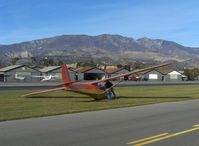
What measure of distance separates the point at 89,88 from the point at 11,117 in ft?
40.3

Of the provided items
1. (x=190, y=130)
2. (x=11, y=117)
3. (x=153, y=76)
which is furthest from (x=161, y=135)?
(x=153, y=76)

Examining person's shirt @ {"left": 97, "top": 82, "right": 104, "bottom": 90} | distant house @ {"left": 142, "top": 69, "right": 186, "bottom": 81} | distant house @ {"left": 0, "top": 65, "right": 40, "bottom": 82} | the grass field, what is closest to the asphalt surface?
the grass field

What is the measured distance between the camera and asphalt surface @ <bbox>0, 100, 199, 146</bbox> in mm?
10180

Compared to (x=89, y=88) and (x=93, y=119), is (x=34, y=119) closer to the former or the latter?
(x=93, y=119)

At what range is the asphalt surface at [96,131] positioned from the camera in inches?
401

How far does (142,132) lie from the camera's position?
11977 mm

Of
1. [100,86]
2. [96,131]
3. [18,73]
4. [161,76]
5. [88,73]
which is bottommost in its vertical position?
[96,131]

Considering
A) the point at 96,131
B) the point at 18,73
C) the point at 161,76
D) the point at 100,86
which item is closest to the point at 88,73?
the point at 18,73

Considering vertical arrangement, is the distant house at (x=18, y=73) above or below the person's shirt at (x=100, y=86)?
above

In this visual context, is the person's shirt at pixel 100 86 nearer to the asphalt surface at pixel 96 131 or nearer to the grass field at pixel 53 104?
the grass field at pixel 53 104

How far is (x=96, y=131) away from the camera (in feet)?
39.8

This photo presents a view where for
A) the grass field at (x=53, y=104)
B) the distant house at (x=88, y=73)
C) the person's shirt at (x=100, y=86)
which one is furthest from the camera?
the distant house at (x=88, y=73)

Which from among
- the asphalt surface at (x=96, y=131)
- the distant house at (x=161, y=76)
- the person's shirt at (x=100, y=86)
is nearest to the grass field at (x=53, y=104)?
the person's shirt at (x=100, y=86)

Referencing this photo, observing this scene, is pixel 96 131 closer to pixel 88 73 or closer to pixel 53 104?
pixel 53 104
